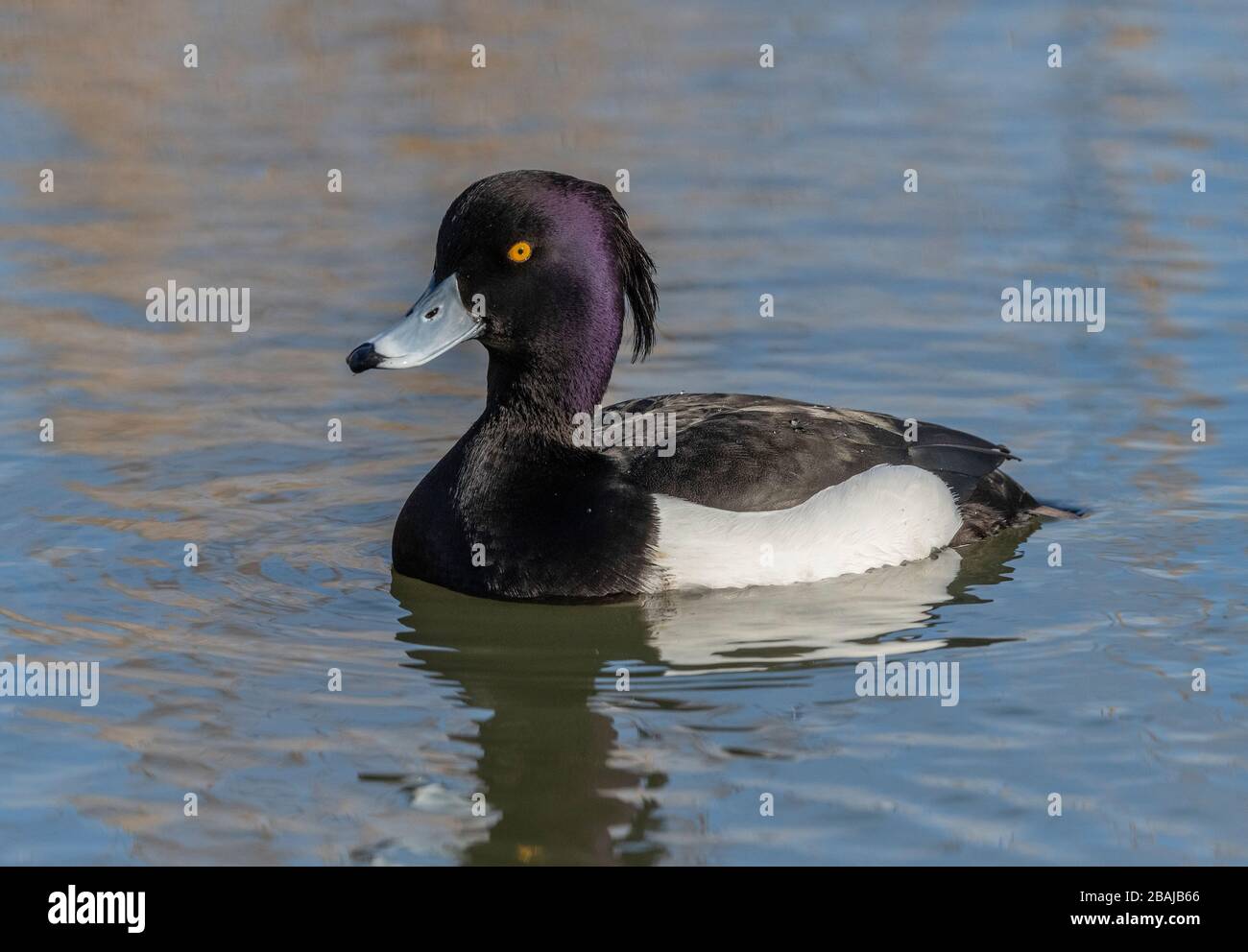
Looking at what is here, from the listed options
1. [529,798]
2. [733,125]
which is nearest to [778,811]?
[529,798]

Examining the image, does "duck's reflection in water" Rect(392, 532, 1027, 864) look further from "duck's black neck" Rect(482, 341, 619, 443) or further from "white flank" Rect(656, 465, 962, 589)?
"duck's black neck" Rect(482, 341, 619, 443)

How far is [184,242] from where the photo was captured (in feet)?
46.7

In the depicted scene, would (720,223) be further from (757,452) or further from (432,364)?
(757,452)

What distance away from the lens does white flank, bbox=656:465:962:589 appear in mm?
9023

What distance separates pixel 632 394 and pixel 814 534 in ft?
8.53

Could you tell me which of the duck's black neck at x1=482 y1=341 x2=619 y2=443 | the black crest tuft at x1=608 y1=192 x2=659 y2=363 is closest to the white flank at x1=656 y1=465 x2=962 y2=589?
the duck's black neck at x1=482 y1=341 x2=619 y2=443

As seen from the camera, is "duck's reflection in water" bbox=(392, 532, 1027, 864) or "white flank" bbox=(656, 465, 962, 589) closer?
"duck's reflection in water" bbox=(392, 532, 1027, 864)

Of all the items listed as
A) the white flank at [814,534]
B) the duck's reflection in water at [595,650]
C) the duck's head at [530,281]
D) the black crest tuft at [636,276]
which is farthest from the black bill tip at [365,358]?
the white flank at [814,534]

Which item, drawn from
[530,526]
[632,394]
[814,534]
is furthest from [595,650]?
[632,394]

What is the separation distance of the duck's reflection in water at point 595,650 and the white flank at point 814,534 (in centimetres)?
8

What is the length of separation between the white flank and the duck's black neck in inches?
27.0

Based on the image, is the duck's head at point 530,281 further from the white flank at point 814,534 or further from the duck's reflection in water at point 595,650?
the duck's reflection in water at point 595,650

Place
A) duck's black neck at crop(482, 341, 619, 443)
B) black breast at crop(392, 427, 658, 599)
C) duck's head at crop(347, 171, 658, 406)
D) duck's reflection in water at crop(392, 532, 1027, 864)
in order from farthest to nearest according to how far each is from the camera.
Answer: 1. duck's black neck at crop(482, 341, 619, 443)
2. duck's head at crop(347, 171, 658, 406)
3. black breast at crop(392, 427, 658, 599)
4. duck's reflection in water at crop(392, 532, 1027, 864)

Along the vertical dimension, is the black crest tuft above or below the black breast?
above
